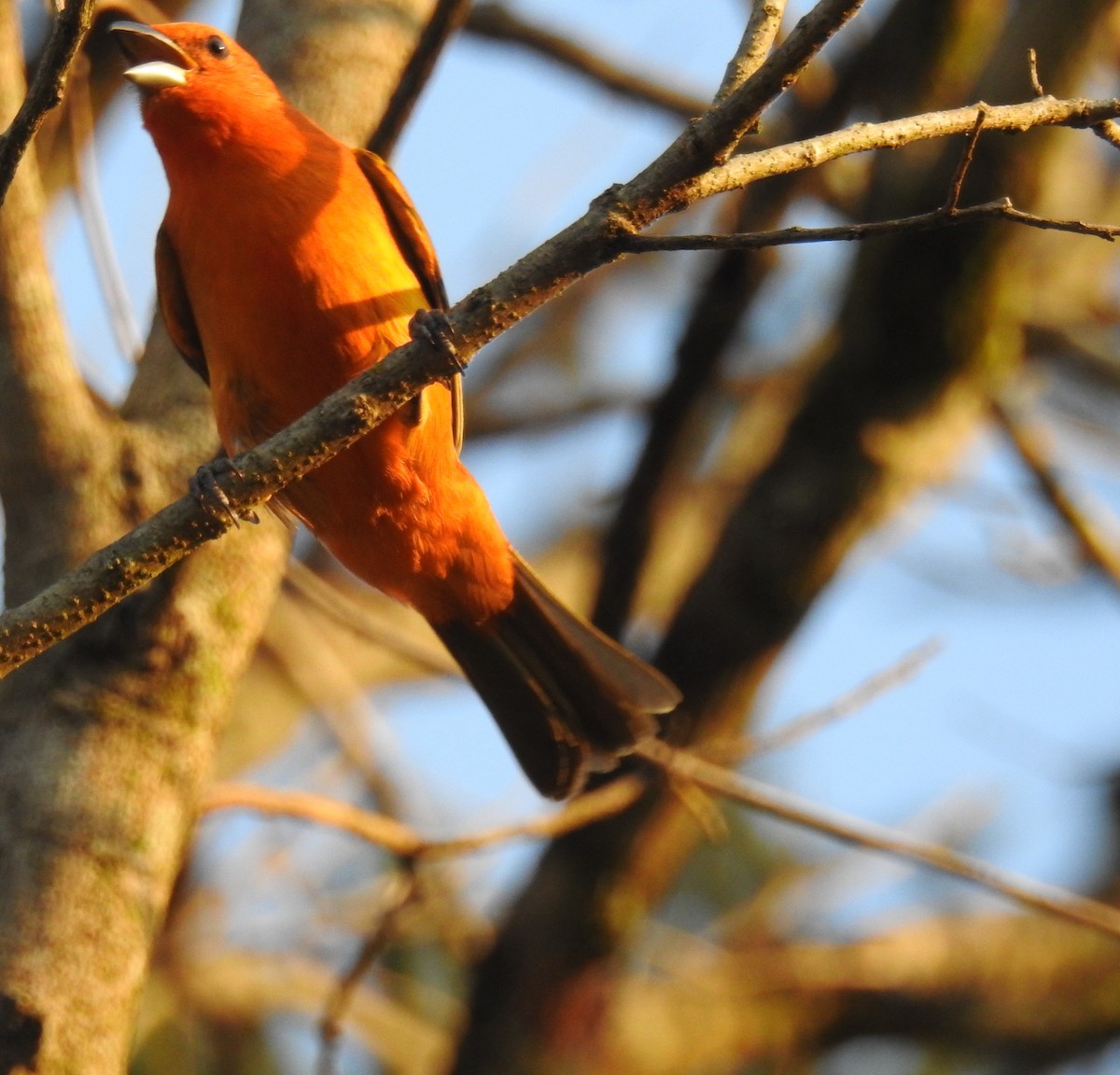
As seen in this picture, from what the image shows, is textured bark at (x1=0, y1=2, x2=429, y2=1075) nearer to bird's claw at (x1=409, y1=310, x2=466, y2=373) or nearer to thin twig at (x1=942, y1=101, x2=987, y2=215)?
bird's claw at (x1=409, y1=310, x2=466, y2=373)

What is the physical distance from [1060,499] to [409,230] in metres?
2.84

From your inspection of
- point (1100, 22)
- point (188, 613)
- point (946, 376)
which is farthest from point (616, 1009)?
point (1100, 22)

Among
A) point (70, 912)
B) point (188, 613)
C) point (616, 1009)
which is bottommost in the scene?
point (616, 1009)

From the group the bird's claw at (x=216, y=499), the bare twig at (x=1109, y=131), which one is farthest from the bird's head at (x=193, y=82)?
the bare twig at (x=1109, y=131)

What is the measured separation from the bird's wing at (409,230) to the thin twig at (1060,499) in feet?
7.97

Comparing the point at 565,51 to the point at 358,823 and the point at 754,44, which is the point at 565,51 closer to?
the point at 358,823

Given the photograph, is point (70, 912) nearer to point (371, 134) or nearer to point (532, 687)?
point (532, 687)

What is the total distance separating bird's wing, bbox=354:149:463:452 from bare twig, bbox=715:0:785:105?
137 cm

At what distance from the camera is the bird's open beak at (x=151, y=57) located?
3.71 meters

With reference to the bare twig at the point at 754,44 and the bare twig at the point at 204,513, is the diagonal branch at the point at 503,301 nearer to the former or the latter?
the bare twig at the point at 204,513

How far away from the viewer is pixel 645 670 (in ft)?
13.3

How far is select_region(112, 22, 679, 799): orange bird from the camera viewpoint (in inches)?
132

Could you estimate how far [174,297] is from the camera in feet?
12.1

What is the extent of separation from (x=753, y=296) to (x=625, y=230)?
2849 millimetres
